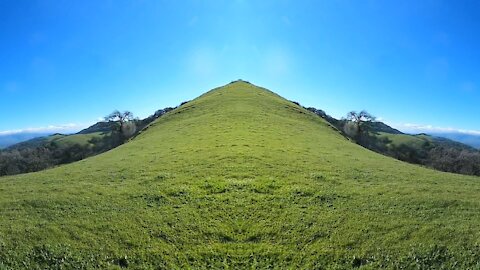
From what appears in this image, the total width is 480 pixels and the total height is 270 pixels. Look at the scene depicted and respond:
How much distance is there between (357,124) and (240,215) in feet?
316

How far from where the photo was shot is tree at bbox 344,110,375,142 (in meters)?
109

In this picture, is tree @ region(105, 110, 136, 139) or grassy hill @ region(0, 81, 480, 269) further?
tree @ region(105, 110, 136, 139)

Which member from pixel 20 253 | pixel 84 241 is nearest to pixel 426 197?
pixel 84 241

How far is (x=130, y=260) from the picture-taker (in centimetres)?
1742

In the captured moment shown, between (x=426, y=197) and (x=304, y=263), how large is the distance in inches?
555

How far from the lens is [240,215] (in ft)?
71.2

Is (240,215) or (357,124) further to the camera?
(357,124)

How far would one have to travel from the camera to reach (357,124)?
4328 inches

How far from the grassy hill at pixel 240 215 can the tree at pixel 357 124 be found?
7408 cm

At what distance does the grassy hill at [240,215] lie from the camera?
57.7 ft

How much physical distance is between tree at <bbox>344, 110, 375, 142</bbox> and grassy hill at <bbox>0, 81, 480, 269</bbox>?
243 feet

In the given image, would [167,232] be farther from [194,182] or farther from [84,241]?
[194,182]

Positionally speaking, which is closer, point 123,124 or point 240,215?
point 240,215

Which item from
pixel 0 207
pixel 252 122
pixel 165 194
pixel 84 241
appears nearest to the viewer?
pixel 84 241
